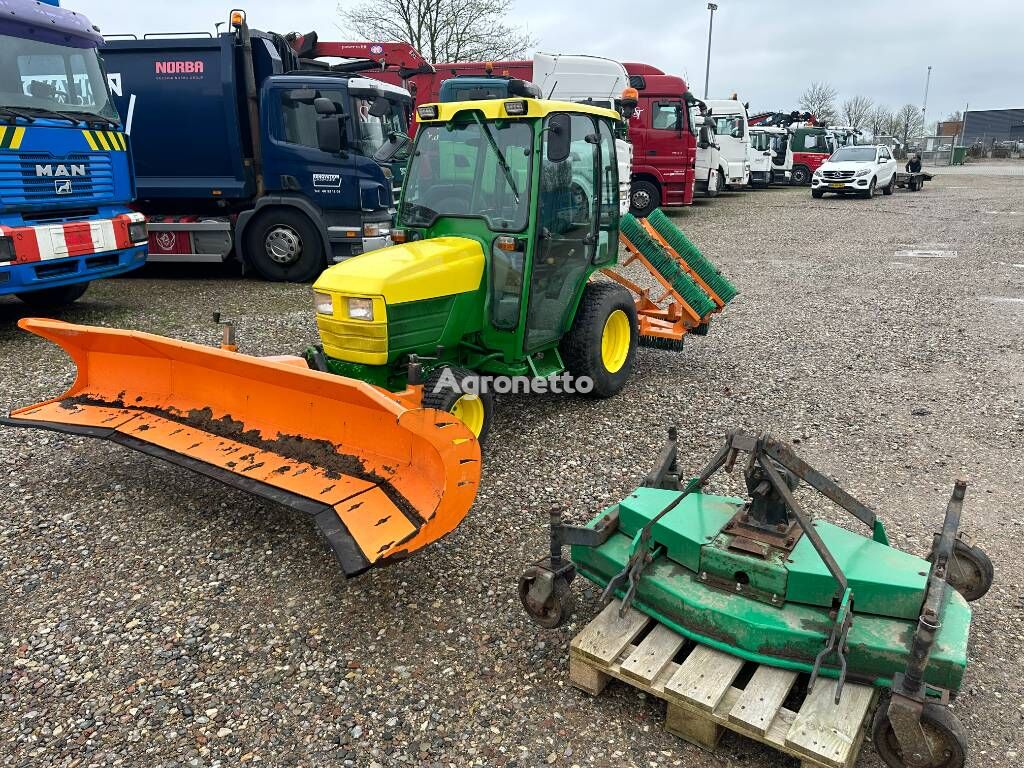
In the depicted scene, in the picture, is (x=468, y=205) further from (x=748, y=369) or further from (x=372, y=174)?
(x=372, y=174)

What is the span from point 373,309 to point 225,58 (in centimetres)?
718

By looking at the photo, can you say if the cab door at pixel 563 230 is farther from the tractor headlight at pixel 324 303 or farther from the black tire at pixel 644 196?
the black tire at pixel 644 196

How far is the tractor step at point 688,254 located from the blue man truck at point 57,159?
5.51 m

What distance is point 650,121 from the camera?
15438mm

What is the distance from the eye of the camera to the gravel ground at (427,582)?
2.46 m

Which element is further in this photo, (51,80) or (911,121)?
(911,121)

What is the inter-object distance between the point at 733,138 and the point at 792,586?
68.7 feet

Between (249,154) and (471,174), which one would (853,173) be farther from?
(471,174)

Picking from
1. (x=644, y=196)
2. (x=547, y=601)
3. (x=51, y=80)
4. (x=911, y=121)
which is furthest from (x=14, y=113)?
(x=911, y=121)

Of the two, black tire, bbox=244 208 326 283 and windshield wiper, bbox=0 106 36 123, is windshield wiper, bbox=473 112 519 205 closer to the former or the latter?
windshield wiper, bbox=0 106 36 123

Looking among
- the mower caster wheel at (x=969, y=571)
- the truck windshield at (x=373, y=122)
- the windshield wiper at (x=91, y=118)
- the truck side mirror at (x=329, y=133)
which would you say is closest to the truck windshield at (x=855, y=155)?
the truck windshield at (x=373, y=122)

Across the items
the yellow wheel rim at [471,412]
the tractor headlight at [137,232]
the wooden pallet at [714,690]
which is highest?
the tractor headlight at [137,232]

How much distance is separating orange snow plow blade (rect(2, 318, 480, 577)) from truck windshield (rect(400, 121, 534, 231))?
5.60 feet

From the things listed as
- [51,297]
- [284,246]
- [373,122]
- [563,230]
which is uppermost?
[373,122]
